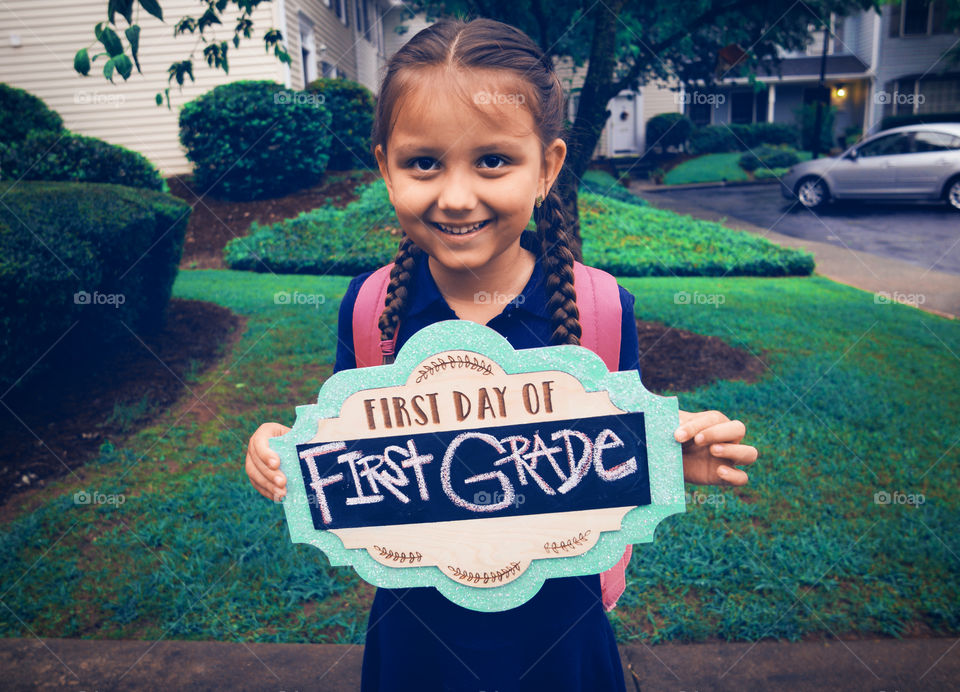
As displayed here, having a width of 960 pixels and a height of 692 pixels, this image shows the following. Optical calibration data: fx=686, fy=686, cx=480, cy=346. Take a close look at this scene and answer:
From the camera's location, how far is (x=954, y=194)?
42.4 ft

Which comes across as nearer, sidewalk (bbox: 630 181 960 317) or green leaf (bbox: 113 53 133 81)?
green leaf (bbox: 113 53 133 81)

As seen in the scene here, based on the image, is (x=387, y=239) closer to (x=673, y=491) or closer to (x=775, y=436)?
(x=775, y=436)

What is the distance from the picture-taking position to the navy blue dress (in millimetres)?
1423

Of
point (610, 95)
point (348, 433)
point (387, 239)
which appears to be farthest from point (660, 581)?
point (387, 239)

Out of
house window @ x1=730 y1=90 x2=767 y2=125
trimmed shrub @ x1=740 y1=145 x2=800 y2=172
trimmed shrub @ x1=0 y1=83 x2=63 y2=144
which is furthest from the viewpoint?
house window @ x1=730 y1=90 x2=767 y2=125

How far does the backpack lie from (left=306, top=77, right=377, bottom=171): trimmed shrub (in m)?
11.2

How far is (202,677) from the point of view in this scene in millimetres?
2375

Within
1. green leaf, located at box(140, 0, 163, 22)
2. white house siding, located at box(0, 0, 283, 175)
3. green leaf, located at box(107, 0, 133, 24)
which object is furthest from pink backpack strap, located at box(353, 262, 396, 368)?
white house siding, located at box(0, 0, 283, 175)

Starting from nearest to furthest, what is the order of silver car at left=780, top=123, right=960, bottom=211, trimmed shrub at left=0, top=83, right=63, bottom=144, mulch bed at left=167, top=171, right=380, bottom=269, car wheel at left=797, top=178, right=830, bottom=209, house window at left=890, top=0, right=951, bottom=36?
1. mulch bed at left=167, top=171, right=380, bottom=269
2. trimmed shrub at left=0, top=83, right=63, bottom=144
3. silver car at left=780, top=123, right=960, bottom=211
4. car wheel at left=797, top=178, right=830, bottom=209
5. house window at left=890, top=0, right=951, bottom=36

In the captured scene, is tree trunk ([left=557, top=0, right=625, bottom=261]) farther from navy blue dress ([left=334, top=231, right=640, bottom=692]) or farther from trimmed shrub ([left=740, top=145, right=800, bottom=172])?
trimmed shrub ([left=740, top=145, right=800, bottom=172])

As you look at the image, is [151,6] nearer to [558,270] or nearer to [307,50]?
[558,270]

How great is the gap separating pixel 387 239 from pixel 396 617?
773 cm

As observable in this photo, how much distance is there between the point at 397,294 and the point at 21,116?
36.6 ft

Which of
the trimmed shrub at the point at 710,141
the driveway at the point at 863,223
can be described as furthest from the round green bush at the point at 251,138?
the trimmed shrub at the point at 710,141
